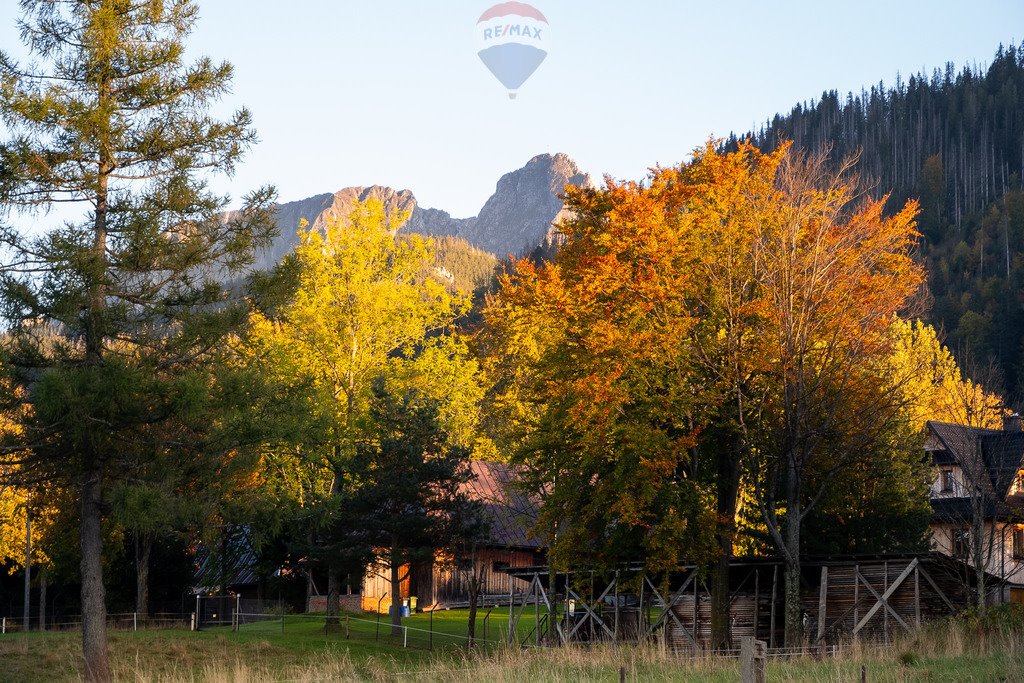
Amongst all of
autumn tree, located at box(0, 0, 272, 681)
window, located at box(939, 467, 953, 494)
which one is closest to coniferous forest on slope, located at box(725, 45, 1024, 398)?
window, located at box(939, 467, 953, 494)

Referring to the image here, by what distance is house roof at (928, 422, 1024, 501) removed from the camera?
38.2 metres

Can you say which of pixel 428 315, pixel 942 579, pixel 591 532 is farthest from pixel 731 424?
pixel 428 315

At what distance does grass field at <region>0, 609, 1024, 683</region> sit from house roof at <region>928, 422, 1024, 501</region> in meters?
16.9

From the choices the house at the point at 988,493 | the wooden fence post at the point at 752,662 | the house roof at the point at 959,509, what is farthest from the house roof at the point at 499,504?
the wooden fence post at the point at 752,662

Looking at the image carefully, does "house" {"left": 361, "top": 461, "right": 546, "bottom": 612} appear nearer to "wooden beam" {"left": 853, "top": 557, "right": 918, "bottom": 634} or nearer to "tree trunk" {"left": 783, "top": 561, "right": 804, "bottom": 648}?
"wooden beam" {"left": 853, "top": 557, "right": 918, "bottom": 634}

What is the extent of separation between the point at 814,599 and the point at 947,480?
20.6 m

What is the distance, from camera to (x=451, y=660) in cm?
1883

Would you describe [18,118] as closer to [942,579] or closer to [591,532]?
[591,532]

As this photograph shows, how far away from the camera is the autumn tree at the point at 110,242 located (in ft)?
75.0

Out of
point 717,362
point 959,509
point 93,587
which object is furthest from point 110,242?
point 959,509

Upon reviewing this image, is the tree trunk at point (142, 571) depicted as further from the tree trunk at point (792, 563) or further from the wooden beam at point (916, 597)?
the wooden beam at point (916, 597)

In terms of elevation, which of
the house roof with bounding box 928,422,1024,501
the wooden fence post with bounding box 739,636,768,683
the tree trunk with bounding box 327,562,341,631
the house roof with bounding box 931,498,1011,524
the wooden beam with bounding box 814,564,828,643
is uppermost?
the house roof with bounding box 928,422,1024,501

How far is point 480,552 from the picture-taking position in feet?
165

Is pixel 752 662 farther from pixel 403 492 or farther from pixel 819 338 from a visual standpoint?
pixel 403 492
